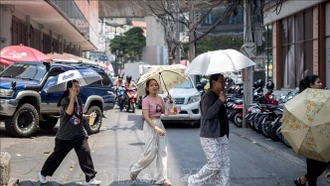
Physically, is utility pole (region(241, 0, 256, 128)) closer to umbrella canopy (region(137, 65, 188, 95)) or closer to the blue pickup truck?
the blue pickup truck

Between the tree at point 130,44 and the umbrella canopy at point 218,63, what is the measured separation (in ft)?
175

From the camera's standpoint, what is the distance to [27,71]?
1291cm

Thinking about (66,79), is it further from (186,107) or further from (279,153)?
(186,107)

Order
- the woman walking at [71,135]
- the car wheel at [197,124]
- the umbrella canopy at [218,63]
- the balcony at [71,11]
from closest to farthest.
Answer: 1. the umbrella canopy at [218,63]
2. the woman walking at [71,135]
3. the car wheel at [197,124]
4. the balcony at [71,11]

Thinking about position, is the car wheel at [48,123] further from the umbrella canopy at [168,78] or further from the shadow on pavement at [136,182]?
the shadow on pavement at [136,182]

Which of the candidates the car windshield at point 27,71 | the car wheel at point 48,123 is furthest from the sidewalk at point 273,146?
the car windshield at point 27,71

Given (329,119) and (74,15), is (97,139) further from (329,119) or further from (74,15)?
(74,15)

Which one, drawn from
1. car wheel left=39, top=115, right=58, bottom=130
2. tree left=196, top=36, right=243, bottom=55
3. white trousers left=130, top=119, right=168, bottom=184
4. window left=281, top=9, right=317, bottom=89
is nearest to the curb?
white trousers left=130, top=119, right=168, bottom=184

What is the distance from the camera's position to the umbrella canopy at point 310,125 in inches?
229

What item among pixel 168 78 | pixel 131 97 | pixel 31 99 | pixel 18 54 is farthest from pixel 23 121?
pixel 131 97

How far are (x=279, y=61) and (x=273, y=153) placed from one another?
1559 centimetres

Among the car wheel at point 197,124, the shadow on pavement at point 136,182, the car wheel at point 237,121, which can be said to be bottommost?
the shadow on pavement at point 136,182

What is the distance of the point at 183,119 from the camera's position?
1490 cm

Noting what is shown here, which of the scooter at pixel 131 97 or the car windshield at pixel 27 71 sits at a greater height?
the car windshield at pixel 27 71
